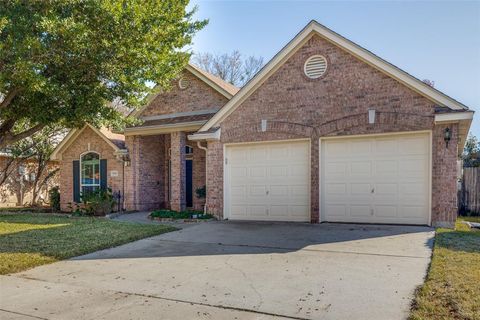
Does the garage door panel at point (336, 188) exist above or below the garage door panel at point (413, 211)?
above

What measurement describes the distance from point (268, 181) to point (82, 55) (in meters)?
6.45

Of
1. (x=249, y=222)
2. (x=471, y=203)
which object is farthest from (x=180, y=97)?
(x=471, y=203)

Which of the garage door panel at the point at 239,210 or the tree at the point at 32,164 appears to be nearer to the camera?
the garage door panel at the point at 239,210

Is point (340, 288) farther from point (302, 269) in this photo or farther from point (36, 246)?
point (36, 246)

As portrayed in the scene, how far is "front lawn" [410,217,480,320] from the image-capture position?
13.5ft

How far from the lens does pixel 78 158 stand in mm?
17219

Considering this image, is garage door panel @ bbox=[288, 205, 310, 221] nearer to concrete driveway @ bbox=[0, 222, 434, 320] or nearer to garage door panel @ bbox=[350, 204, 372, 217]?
garage door panel @ bbox=[350, 204, 372, 217]

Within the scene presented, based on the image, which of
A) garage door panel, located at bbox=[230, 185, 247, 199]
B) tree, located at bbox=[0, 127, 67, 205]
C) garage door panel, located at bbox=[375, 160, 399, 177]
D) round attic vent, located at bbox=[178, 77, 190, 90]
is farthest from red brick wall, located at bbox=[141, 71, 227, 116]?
tree, located at bbox=[0, 127, 67, 205]

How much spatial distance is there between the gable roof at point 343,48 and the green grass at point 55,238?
4307 millimetres

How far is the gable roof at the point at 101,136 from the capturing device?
1603 cm

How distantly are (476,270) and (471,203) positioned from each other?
1176 cm

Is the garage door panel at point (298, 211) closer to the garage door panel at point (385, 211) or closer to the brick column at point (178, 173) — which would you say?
the garage door panel at point (385, 211)

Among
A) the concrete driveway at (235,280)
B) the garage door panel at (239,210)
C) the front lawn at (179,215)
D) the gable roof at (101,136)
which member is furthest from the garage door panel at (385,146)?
the gable roof at (101,136)

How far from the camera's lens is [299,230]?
9680 mm
